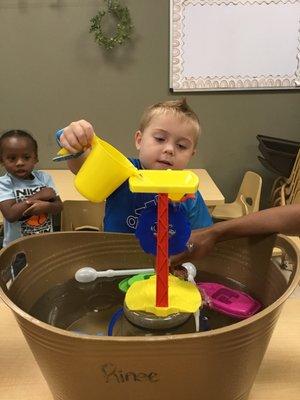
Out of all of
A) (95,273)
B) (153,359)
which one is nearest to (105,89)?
(95,273)

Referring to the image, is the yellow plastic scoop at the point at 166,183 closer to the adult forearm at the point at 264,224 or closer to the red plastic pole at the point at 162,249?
the red plastic pole at the point at 162,249

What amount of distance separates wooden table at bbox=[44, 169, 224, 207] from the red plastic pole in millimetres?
1338

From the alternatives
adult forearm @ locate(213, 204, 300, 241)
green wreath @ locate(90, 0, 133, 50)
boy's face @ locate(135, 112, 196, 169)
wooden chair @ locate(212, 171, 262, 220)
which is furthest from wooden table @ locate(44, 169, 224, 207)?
adult forearm @ locate(213, 204, 300, 241)

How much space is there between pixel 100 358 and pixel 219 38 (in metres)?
2.37

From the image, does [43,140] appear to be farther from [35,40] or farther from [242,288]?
[242,288]

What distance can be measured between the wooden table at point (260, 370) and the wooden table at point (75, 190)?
1186 millimetres

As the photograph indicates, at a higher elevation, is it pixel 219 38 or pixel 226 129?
pixel 219 38

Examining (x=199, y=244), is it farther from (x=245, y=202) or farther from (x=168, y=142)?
(x=245, y=202)

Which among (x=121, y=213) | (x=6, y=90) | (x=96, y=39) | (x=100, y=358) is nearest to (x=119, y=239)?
(x=121, y=213)

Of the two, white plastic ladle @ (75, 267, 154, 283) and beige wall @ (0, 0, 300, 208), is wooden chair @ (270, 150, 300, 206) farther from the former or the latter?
white plastic ladle @ (75, 267, 154, 283)

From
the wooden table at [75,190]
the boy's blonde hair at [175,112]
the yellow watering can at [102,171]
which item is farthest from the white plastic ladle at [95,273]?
the wooden table at [75,190]

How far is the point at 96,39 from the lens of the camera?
2342mm

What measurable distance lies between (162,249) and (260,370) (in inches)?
11.6

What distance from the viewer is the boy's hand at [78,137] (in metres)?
0.57
